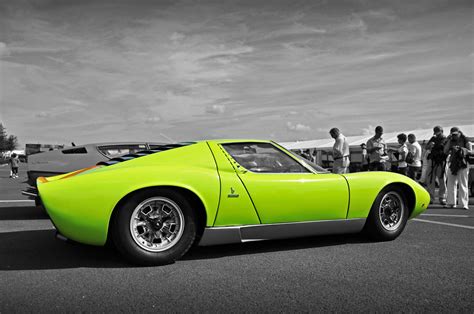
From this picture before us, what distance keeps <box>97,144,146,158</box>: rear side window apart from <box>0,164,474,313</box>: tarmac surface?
2.77 m

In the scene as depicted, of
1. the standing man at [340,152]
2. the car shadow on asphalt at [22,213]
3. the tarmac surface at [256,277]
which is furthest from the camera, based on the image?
the standing man at [340,152]

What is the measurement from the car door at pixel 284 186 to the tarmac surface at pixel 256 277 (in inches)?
15.3

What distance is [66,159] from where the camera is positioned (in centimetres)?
718

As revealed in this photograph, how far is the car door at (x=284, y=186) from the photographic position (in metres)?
4.07

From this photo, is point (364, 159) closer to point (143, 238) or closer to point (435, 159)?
point (435, 159)

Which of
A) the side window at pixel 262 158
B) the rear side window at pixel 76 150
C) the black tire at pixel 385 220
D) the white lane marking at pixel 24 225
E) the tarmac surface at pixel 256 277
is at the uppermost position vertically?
the rear side window at pixel 76 150

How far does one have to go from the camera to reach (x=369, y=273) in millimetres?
3465

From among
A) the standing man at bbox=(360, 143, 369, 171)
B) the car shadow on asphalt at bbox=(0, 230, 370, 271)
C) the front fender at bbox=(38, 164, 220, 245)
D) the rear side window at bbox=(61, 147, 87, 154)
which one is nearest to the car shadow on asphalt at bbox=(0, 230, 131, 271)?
the car shadow on asphalt at bbox=(0, 230, 370, 271)

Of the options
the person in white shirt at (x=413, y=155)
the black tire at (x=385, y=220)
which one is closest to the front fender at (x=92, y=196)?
the black tire at (x=385, y=220)

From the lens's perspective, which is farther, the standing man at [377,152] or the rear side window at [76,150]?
the standing man at [377,152]

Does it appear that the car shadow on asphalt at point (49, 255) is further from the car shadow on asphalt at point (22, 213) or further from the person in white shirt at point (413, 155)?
the person in white shirt at point (413, 155)

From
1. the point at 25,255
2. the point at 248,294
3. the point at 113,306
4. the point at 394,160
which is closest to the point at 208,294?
the point at 248,294

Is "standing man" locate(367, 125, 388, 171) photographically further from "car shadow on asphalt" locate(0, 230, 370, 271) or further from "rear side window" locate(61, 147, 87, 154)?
"rear side window" locate(61, 147, 87, 154)

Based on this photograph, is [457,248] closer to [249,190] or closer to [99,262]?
[249,190]
